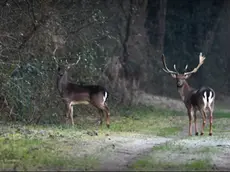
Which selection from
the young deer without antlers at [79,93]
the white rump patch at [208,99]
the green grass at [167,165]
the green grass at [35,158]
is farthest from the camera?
the young deer without antlers at [79,93]

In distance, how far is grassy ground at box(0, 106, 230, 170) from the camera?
11398 mm

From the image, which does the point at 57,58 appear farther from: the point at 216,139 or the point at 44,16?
the point at 216,139

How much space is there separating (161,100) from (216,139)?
1257cm

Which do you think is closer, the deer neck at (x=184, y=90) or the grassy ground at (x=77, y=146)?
the grassy ground at (x=77, y=146)

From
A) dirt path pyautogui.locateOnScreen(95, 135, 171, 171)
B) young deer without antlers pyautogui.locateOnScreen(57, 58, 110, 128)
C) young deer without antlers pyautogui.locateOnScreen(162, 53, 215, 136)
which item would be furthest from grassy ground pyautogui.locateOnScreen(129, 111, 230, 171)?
young deer without antlers pyautogui.locateOnScreen(57, 58, 110, 128)

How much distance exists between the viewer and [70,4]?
19.9 m

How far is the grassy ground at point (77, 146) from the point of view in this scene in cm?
1140

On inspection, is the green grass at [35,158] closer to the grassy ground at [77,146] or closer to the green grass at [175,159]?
the grassy ground at [77,146]

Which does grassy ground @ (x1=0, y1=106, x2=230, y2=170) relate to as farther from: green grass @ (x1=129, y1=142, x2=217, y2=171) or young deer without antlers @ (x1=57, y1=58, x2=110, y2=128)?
young deer without antlers @ (x1=57, y1=58, x2=110, y2=128)

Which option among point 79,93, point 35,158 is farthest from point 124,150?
point 79,93

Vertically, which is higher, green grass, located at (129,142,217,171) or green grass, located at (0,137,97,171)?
green grass, located at (0,137,97,171)

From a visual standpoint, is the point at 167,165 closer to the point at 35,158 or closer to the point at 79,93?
the point at 35,158

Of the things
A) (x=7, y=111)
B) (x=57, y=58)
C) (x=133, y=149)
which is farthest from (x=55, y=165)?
(x=57, y=58)

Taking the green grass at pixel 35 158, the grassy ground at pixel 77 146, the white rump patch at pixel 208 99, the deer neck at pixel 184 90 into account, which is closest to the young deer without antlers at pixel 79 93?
the grassy ground at pixel 77 146
